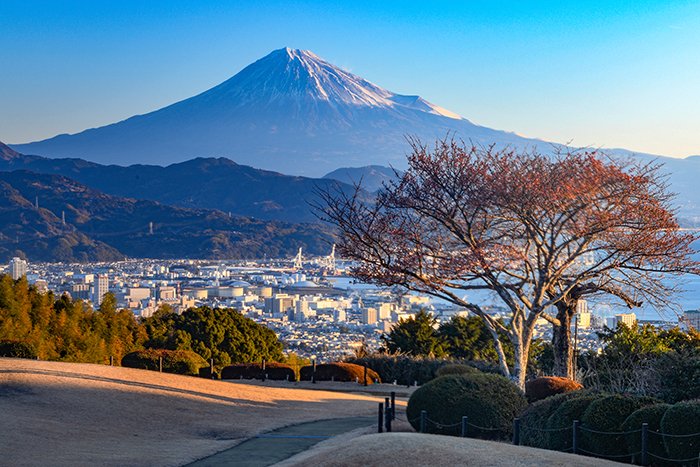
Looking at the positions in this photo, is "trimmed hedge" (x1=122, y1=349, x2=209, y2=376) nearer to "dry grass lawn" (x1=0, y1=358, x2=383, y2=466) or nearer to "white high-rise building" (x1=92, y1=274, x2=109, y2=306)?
"dry grass lawn" (x1=0, y1=358, x2=383, y2=466)

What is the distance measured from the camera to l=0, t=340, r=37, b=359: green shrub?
26016 mm

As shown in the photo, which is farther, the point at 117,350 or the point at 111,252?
the point at 111,252

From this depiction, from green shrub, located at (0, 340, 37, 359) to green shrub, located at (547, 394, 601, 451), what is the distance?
55.2 feet

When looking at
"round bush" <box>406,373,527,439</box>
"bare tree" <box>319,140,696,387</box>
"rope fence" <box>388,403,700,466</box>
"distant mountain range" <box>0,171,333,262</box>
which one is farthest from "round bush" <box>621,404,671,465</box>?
"distant mountain range" <box>0,171,333,262</box>

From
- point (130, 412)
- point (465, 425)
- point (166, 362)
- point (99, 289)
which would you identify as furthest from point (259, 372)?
point (99, 289)

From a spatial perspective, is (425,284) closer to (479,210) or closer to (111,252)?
(479,210)

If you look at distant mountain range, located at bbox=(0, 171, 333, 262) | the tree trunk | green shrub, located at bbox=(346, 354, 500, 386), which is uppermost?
distant mountain range, located at bbox=(0, 171, 333, 262)

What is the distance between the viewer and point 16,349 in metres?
26.0

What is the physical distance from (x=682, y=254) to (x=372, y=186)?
162 m

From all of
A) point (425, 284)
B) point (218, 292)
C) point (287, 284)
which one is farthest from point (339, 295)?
point (425, 284)

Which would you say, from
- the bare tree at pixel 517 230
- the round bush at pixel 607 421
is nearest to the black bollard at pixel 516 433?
the round bush at pixel 607 421

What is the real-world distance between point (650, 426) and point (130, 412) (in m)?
10.3

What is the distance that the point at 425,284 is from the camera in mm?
21812

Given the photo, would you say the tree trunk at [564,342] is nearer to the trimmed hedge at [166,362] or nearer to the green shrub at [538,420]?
the green shrub at [538,420]
